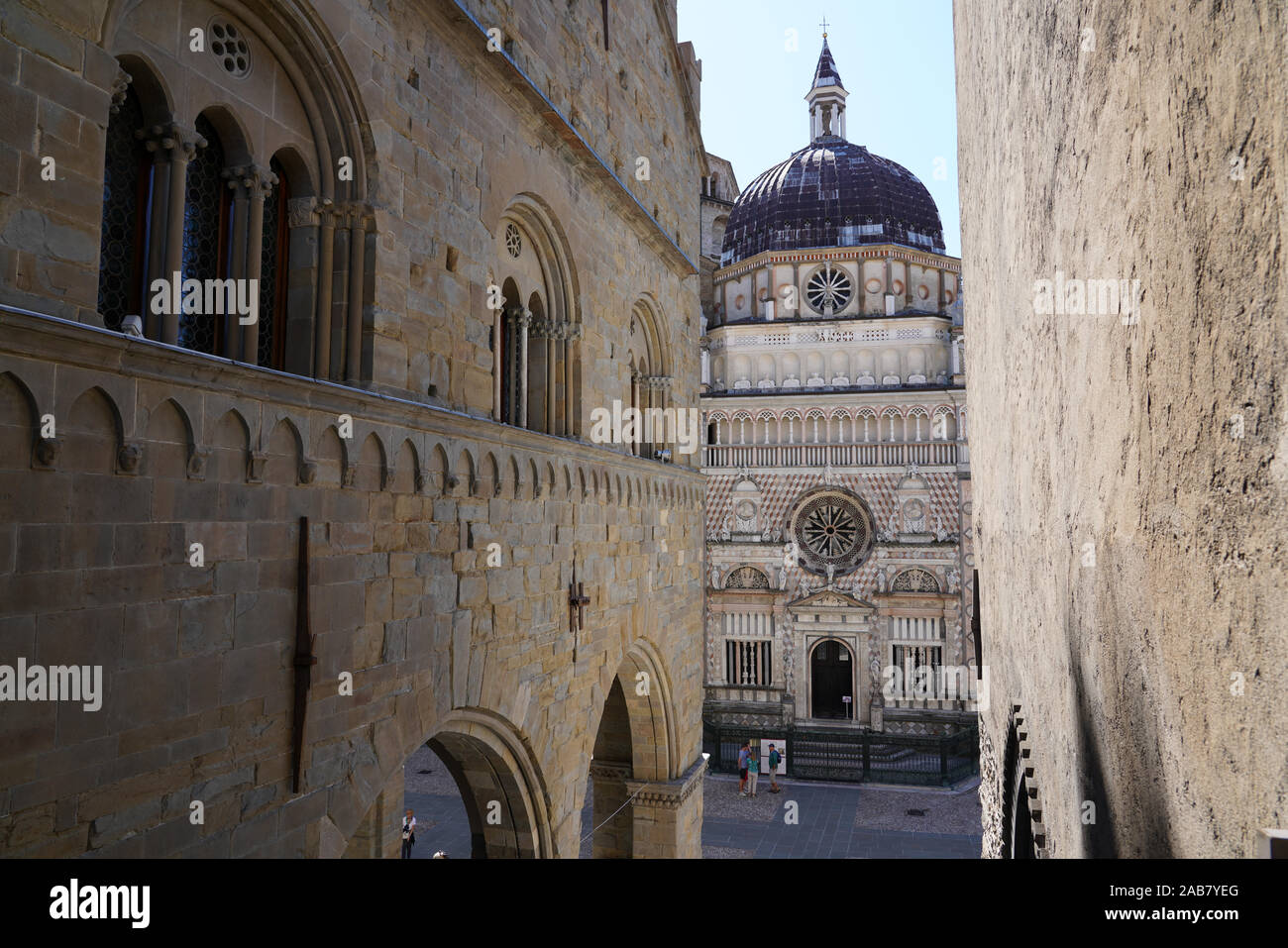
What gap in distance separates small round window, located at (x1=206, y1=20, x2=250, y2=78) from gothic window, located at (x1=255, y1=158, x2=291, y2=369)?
2.01ft

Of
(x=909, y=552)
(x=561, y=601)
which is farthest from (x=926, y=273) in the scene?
(x=561, y=601)

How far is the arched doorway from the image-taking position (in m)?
29.7

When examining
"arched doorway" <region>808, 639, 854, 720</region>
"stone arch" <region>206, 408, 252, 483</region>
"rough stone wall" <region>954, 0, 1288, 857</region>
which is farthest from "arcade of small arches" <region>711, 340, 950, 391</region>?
"stone arch" <region>206, 408, 252, 483</region>

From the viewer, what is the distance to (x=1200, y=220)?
2.35 meters

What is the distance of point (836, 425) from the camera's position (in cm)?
3058

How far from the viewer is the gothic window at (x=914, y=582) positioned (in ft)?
94.3

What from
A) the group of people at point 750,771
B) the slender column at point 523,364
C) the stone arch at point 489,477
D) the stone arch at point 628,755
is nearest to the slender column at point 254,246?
the stone arch at point 489,477

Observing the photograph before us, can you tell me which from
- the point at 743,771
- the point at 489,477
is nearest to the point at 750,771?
the point at 743,771

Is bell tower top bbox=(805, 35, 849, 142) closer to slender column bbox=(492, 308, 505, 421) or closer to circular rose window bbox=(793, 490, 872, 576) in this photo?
circular rose window bbox=(793, 490, 872, 576)

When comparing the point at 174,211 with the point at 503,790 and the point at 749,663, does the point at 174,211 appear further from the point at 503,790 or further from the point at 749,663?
the point at 749,663

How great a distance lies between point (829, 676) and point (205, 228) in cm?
2756
